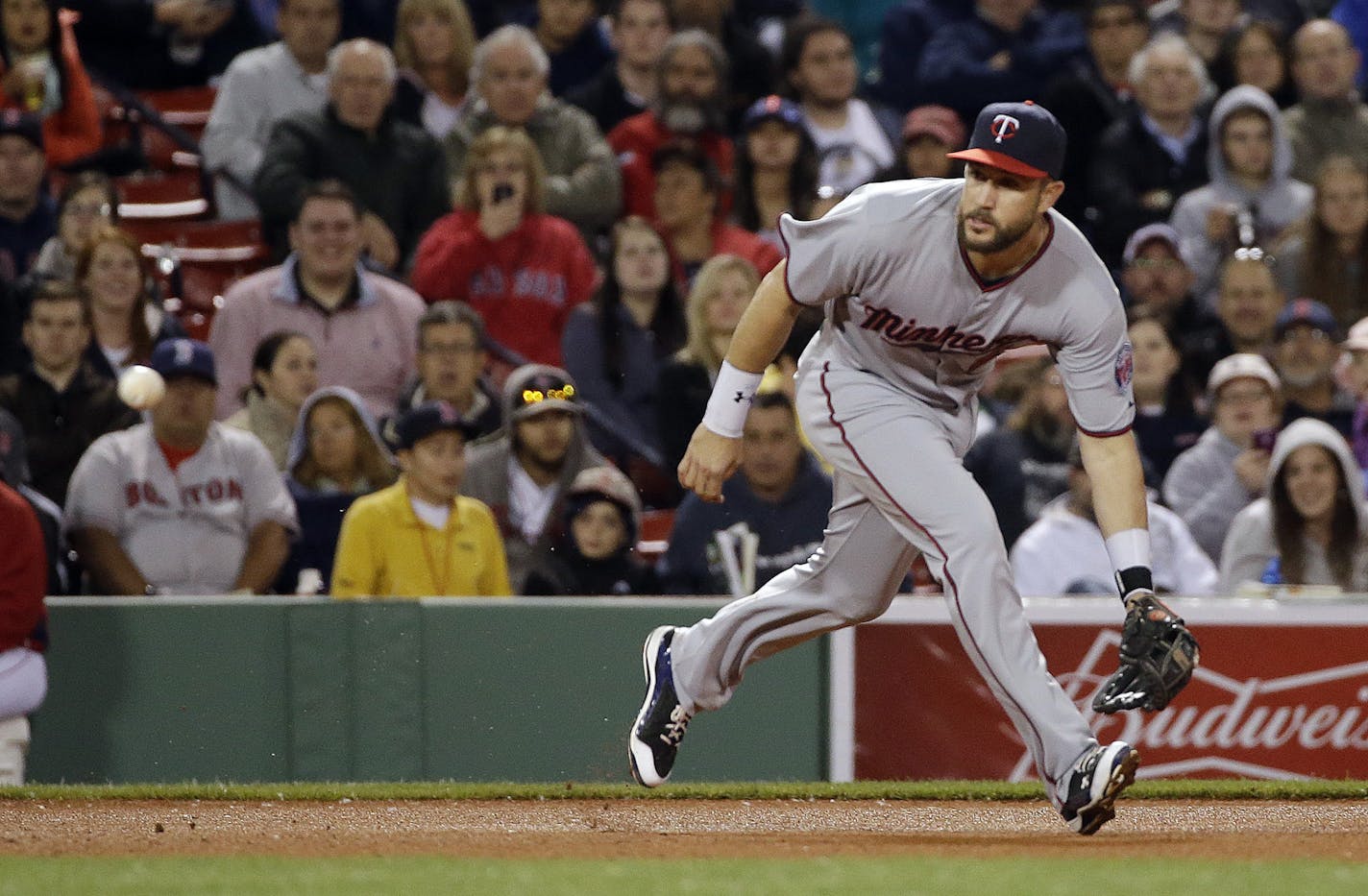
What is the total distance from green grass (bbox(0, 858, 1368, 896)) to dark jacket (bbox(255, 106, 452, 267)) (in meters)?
5.37

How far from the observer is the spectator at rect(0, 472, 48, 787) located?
22.8ft

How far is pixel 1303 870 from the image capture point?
498 cm

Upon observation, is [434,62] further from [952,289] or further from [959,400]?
[952,289]

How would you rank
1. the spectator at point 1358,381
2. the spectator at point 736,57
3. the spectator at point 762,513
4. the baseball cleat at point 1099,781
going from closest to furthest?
the baseball cleat at point 1099,781 → the spectator at point 762,513 → the spectator at point 1358,381 → the spectator at point 736,57

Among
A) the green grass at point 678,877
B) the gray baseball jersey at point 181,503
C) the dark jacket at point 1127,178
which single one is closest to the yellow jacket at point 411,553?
the gray baseball jersey at point 181,503

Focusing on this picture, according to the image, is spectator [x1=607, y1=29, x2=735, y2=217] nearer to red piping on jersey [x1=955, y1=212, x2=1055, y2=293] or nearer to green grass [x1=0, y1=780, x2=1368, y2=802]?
green grass [x1=0, y1=780, x2=1368, y2=802]

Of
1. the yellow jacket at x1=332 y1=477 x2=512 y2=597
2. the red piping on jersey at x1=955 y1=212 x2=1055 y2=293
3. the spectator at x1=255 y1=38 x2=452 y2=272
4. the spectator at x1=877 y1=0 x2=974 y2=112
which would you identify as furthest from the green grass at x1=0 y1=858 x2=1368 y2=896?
the spectator at x1=877 y1=0 x2=974 y2=112

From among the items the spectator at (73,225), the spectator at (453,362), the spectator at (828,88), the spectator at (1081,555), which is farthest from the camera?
the spectator at (828,88)

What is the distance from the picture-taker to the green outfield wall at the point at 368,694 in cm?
755

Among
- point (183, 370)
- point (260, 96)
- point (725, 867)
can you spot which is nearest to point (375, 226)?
point (260, 96)

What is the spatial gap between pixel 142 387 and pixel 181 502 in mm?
464

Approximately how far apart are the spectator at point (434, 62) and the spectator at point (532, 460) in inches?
104

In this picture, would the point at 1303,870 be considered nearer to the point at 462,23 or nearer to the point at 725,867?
the point at 725,867

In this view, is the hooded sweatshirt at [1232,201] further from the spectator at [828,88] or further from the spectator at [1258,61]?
the spectator at [828,88]
